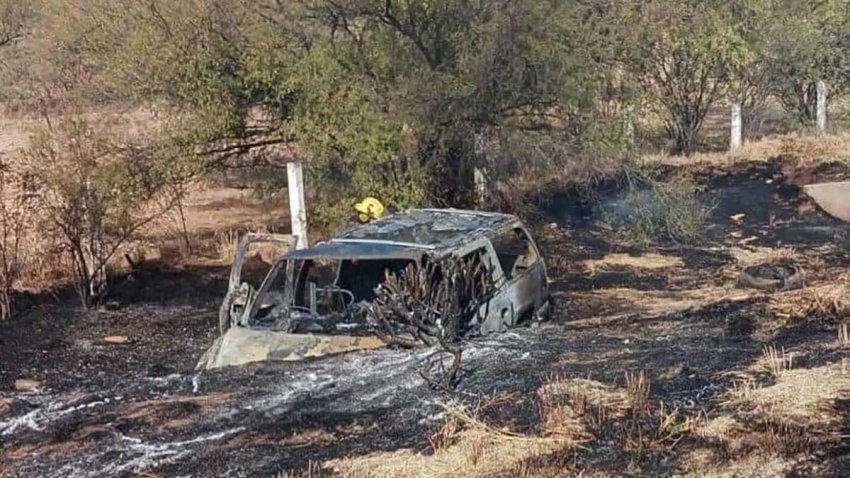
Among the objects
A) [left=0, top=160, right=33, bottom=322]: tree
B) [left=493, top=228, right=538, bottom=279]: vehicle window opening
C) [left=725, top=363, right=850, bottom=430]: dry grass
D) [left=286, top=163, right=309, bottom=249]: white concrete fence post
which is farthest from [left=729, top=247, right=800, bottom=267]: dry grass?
[left=0, top=160, right=33, bottom=322]: tree

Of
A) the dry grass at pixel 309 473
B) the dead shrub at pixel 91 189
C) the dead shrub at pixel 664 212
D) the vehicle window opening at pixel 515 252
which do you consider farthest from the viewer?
the dead shrub at pixel 664 212

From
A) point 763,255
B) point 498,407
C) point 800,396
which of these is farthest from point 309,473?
point 763,255

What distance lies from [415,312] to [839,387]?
295 cm

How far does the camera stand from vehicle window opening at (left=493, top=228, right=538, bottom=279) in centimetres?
936

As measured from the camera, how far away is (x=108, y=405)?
7.06 m

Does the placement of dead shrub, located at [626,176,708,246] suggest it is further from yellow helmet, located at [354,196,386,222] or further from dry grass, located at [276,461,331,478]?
dry grass, located at [276,461,331,478]

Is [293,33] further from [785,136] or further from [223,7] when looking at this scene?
[785,136]


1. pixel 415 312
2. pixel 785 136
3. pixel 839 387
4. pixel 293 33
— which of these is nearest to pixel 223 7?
pixel 293 33

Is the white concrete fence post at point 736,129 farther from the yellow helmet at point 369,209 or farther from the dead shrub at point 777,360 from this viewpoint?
the dead shrub at point 777,360

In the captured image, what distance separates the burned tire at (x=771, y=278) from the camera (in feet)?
39.3

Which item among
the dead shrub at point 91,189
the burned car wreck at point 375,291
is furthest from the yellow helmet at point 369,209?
the burned car wreck at point 375,291

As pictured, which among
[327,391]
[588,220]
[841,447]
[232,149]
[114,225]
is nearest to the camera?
[841,447]

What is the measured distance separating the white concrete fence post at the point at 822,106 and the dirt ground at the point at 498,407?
1634 centimetres

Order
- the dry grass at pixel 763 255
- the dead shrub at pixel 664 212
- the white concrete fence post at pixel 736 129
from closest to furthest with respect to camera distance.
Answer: the dry grass at pixel 763 255 < the dead shrub at pixel 664 212 < the white concrete fence post at pixel 736 129
